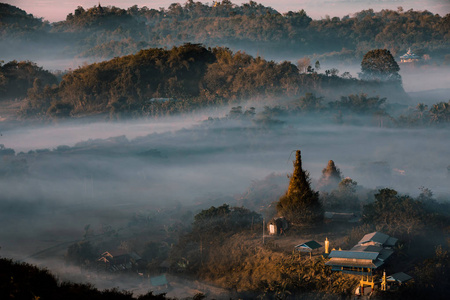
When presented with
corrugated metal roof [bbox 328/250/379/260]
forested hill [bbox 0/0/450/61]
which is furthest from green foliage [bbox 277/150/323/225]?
forested hill [bbox 0/0/450/61]

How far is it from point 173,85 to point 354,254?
63849mm

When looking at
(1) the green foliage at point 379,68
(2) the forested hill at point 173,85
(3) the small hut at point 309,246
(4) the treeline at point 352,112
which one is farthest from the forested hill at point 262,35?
(3) the small hut at point 309,246

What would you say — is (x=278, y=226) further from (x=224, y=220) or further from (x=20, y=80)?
(x=20, y=80)

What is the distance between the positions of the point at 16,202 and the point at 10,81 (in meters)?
47.1

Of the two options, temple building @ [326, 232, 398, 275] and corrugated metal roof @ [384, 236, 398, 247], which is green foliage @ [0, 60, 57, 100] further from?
temple building @ [326, 232, 398, 275]

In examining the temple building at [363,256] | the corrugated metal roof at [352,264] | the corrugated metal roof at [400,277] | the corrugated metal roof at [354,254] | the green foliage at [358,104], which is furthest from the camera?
the green foliage at [358,104]

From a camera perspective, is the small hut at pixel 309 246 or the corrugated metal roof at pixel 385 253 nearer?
the corrugated metal roof at pixel 385 253

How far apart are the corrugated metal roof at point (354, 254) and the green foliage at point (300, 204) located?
22.4ft

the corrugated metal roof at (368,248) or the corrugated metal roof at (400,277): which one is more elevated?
the corrugated metal roof at (368,248)

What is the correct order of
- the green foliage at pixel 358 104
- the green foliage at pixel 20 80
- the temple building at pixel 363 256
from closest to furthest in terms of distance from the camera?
the temple building at pixel 363 256
the green foliage at pixel 358 104
the green foliage at pixel 20 80

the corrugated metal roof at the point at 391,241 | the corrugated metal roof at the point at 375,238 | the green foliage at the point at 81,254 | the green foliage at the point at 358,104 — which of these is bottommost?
the green foliage at the point at 81,254

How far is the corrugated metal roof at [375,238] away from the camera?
4032cm

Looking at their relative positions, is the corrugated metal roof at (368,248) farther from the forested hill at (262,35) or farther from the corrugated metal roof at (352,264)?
the forested hill at (262,35)

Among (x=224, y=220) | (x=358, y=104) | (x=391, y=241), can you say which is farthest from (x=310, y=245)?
(x=358, y=104)
